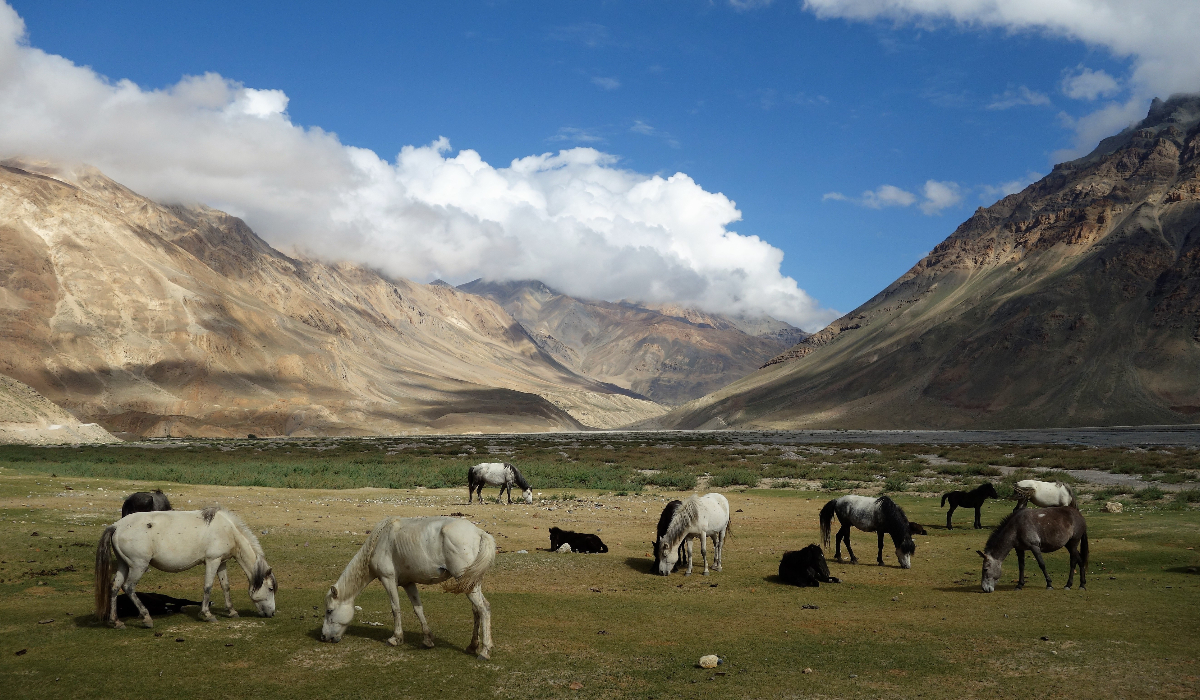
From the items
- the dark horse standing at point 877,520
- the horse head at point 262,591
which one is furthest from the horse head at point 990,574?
the horse head at point 262,591

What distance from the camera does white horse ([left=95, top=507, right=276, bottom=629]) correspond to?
11.8 meters

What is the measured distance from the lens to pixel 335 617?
456 inches

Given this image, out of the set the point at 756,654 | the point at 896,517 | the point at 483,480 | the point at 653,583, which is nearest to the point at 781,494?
the point at 483,480

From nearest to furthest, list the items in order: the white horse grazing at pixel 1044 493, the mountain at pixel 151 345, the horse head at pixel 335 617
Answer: the horse head at pixel 335 617 < the white horse grazing at pixel 1044 493 < the mountain at pixel 151 345

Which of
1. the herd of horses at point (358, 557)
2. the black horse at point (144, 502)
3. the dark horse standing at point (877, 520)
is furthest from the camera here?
the dark horse standing at point (877, 520)

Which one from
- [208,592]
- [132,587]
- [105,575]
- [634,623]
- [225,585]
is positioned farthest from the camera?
[634,623]

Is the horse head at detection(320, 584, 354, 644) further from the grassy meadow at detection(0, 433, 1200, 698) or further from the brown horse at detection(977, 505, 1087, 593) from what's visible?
the brown horse at detection(977, 505, 1087, 593)

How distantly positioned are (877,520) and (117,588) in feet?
51.4

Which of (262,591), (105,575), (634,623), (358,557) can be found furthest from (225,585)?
(634,623)

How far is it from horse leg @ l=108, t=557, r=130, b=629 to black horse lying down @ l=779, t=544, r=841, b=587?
40.9ft

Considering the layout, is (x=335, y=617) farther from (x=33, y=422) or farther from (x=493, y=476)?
(x=33, y=422)

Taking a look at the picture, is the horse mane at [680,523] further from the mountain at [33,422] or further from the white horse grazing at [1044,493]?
the mountain at [33,422]

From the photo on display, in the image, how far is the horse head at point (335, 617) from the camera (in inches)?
453

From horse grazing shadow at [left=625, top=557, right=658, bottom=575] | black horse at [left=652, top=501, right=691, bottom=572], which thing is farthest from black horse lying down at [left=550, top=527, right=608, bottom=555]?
black horse at [left=652, top=501, right=691, bottom=572]
